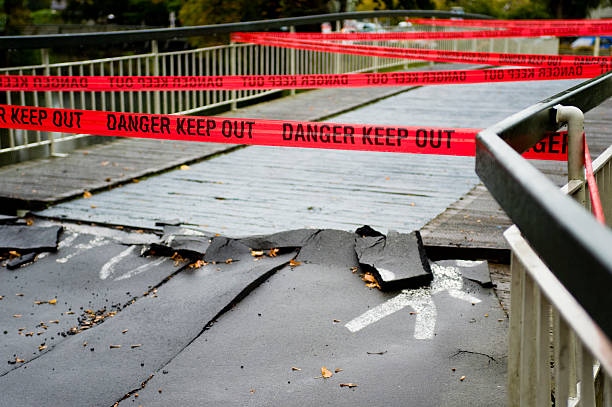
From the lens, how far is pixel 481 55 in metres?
12.9

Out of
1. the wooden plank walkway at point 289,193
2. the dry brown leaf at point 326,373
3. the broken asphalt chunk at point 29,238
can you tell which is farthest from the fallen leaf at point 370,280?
the broken asphalt chunk at point 29,238

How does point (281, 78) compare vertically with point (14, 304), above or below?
above

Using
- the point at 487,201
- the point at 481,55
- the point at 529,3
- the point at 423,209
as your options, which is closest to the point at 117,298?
the point at 423,209

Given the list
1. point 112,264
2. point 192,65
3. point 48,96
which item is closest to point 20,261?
point 112,264

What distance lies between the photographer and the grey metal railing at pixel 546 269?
1062mm

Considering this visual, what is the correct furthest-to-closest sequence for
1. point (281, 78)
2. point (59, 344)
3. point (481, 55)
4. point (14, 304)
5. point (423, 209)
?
point (481, 55)
point (281, 78)
point (423, 209)
point (14, 304)
point (59, 344)

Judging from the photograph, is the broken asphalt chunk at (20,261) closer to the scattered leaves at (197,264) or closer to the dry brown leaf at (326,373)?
the scattered leaves at (197,264)

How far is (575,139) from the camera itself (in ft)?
8.44

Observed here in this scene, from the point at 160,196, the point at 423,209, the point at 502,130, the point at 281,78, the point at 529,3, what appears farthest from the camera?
the point at 529,3

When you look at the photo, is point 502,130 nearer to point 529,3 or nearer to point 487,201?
point 487,201

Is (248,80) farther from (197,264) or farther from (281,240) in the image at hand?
(197,264)

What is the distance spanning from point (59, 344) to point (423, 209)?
3.74 metres

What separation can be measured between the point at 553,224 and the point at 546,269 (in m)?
0.59

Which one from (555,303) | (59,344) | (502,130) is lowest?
(59,344)
